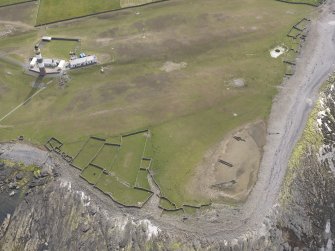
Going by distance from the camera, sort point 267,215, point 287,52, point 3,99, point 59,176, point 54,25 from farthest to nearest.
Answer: point 54,25, point 287,52, point 3,99, point 59,176, point 267,215

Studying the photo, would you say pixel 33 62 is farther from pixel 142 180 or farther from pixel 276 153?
pixel 276 153

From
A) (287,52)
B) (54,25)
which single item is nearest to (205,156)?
(287,52)

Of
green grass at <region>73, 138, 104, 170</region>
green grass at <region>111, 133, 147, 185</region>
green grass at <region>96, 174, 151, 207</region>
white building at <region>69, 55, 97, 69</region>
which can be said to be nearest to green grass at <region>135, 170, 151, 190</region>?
green grass at <region>111, 133, 147, 185</region>

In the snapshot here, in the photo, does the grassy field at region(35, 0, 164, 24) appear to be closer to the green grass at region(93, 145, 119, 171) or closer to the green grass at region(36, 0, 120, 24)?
the green grass at region(36, 0, 120, 24)

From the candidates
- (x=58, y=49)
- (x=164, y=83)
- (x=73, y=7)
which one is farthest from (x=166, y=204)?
(x=73, y=7)

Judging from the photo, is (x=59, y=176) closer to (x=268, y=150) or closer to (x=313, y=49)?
(x=268, y=150)

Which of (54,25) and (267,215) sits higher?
(54,25)

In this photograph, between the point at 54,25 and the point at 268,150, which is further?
the point at 54,25
